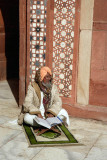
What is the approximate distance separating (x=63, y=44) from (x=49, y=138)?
1.98 meters

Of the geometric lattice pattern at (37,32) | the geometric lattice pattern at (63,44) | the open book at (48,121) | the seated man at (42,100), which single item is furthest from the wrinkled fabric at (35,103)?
the geometric lattice pattern at (37,32)

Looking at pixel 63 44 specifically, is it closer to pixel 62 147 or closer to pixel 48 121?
pixel 48 121

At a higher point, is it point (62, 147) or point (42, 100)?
point (42, 100)

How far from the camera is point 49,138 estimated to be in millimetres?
4719

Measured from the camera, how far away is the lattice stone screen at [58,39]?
18.6 ft

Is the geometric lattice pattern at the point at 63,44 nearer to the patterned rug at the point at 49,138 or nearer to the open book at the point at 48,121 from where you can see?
the patterned rug at the point at 49,138

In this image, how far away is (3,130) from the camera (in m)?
5.05

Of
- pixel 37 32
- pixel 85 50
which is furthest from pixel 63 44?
pixel 37 32

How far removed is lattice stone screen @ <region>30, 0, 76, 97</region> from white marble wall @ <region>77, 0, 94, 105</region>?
183mm

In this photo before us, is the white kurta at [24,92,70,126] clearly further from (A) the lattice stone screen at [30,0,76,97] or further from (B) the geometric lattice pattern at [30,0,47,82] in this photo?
(B) the geometric lattice pattern at [30,0,47,82]

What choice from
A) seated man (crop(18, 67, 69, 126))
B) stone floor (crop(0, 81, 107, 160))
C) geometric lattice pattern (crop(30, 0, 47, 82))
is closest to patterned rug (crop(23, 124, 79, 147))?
stone floor (crop(0, 81, 107, 160))

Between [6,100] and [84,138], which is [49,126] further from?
[6,100]

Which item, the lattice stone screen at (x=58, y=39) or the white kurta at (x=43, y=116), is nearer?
the white kurta at (x=43, y=116)

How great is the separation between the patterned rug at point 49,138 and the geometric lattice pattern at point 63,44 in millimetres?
1135
